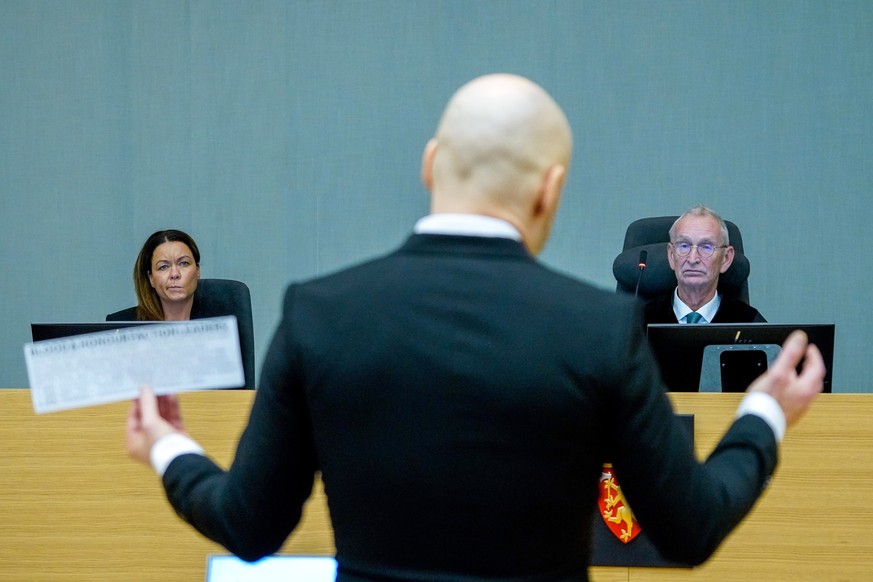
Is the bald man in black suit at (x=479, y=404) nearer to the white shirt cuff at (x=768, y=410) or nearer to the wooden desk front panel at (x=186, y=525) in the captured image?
the white shirt cuff at (x=768, y=410)

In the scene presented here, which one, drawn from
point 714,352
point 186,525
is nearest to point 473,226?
point 186,525

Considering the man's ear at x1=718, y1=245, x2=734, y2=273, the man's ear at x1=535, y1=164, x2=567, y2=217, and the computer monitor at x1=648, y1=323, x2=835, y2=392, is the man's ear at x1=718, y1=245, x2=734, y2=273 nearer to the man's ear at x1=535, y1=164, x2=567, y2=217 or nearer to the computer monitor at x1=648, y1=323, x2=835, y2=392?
the computer monitor at x1=648, y1=323, x2=835, y2=392

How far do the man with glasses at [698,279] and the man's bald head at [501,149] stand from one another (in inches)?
102

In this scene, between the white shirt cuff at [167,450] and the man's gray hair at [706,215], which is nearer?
the white shirt cuff at [167,450]

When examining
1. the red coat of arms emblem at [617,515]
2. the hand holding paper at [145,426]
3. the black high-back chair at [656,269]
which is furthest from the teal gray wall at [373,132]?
the hand holding paper at [145,426]

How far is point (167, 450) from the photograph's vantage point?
3.59ft

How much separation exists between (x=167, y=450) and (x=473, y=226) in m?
0.39

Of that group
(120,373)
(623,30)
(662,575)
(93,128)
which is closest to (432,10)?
(623,30)

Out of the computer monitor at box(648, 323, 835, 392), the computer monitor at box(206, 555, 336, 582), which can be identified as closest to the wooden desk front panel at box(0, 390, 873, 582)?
the computer monitor at box(206, 555, 336, 582)

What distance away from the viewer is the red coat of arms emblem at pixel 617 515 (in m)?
1.97

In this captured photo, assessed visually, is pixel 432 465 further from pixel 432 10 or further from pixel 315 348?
pixel 432 10

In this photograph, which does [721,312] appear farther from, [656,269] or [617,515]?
[617,515]

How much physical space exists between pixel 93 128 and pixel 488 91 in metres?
4.15

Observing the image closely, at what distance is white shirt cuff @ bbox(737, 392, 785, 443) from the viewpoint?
1.05 metres
